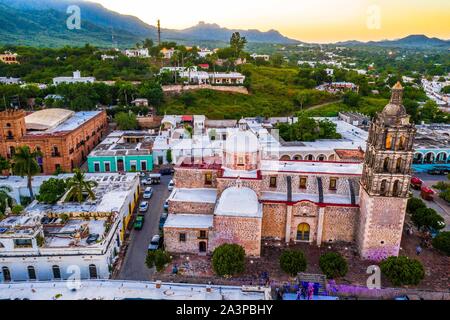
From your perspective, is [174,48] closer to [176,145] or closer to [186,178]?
[176,145]

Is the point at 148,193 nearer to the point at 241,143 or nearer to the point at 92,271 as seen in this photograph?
the point at 241,143

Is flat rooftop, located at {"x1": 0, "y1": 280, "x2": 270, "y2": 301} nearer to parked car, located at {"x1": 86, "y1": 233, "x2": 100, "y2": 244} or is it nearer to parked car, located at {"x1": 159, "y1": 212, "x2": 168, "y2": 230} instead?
parked car, located at {"x1": 86, "y1": 233, "x2": 100, "y2": 244}

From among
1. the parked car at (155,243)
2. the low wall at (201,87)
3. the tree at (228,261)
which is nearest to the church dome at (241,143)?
the tree at (228,261)

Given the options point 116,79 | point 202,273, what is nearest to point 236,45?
point 116,79

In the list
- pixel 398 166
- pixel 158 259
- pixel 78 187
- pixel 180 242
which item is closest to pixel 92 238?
pixel 158 259

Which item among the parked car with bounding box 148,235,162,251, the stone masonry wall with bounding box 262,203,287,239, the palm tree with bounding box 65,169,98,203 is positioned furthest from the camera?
the palm tree with bounding box 65,169,98,203

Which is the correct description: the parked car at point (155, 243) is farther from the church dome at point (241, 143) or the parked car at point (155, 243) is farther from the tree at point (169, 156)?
the tree at point (169, 156)

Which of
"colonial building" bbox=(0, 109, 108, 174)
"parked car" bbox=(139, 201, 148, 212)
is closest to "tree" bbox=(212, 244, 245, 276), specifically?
"parked car" bbox=(139, 201, 148, 212)
